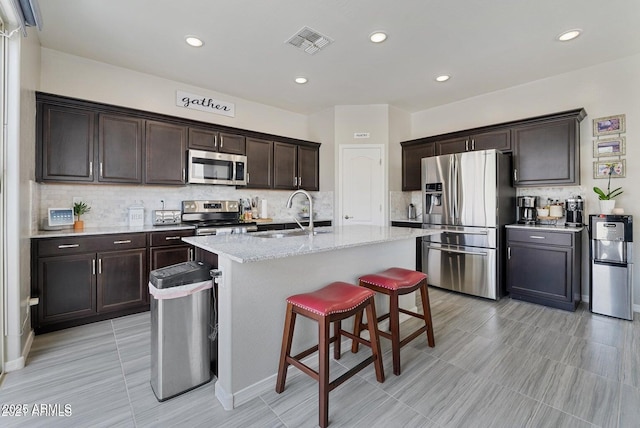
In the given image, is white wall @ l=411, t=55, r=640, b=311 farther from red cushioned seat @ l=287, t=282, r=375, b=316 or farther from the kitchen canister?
red cushioned seat @ l=287, t=282, r=375, b=316

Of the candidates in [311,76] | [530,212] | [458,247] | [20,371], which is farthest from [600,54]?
[20,371]

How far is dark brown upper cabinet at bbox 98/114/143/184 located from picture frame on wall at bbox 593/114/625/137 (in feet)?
17.7

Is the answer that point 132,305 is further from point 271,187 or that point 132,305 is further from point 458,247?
point 458,247

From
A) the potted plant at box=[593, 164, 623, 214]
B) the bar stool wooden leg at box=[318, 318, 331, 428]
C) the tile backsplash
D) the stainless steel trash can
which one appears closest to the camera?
the bar stool wooden leg at box=[318, 318, 331, 428]

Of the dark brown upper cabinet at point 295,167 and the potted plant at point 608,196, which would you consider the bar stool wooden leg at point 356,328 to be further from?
the potted plant at point 608,196

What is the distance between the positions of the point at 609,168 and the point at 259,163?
4418 millimetres

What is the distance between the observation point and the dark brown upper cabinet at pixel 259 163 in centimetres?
431

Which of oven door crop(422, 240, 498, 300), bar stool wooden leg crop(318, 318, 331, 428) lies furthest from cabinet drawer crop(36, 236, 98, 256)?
oven door crop(422, 240, 498, 300)

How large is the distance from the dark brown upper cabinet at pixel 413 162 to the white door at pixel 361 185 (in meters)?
0.47

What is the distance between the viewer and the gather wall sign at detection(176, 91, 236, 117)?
3943 mm

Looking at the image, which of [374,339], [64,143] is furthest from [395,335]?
[64,143]

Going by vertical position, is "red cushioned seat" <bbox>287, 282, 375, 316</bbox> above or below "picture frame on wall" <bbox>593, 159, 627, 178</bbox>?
below

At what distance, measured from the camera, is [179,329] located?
1803 mm

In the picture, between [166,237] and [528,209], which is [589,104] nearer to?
[528,209]
